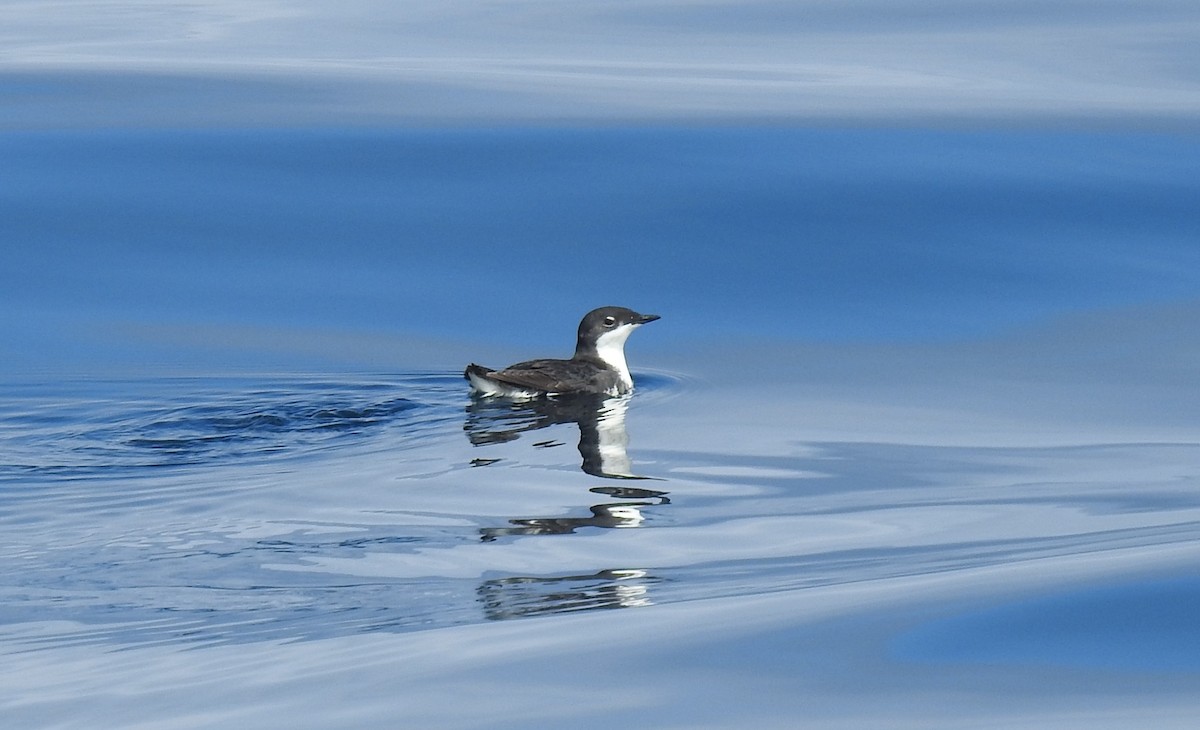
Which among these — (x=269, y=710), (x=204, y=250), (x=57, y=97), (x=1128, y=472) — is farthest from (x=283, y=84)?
(x=269, y=710)

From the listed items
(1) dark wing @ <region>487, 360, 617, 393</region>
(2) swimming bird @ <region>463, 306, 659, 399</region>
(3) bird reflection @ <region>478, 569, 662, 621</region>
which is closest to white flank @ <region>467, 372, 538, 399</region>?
(2) swimming bird @ <region>463, 306, 659, 399</region>

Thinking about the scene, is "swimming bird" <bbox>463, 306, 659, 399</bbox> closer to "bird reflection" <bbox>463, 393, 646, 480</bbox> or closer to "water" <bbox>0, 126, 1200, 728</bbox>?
"bird reflection" <bbox>463, 393, 646, 480</bbox>

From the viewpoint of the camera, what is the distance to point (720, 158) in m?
11.3

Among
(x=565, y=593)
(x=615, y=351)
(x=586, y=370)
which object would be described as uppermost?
(x=615, y=351)

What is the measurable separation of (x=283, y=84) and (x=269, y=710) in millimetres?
9469

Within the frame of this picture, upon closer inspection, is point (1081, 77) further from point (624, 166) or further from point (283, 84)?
point (283, 84)

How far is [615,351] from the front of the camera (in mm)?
9703

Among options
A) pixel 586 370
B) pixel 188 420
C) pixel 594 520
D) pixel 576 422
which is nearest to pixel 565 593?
pixel 594 520

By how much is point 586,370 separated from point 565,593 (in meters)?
4.55

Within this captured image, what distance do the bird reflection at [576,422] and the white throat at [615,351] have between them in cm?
19

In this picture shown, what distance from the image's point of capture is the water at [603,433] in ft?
13.6

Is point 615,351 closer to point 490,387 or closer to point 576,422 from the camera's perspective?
point 576,422

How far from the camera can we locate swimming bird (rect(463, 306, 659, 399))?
9125 mm

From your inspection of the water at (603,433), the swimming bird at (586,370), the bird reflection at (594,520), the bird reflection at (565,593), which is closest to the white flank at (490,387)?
the swimming bird at (586,370)
